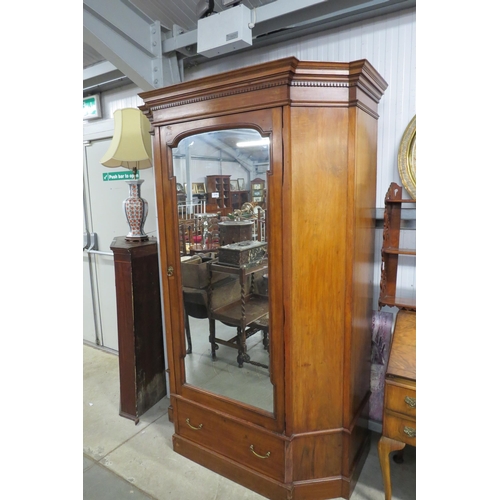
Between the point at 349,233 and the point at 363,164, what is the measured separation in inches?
11.9

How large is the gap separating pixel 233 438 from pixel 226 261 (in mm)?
840

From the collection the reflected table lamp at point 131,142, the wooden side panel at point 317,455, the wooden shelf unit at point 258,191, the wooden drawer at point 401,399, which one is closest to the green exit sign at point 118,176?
the reflected table lamp at point 131,142

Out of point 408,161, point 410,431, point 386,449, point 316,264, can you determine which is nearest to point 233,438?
point 386,449

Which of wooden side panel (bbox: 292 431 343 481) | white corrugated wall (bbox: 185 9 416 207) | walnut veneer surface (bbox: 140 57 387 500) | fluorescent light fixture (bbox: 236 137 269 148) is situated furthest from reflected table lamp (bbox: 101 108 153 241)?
wooden side panel (bbox: 292 431 343 481)

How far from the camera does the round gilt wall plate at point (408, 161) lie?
1600mm

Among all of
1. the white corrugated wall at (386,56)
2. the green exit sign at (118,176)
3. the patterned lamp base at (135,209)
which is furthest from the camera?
the green exit sign at (118,176)

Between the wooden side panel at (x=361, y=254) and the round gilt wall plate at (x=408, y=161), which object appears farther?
the round gilt wall plate at (x=408, y=161)

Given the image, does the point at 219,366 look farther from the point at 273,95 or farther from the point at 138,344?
the point at 273,95

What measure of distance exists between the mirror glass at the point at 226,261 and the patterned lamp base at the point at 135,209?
2.00 ft

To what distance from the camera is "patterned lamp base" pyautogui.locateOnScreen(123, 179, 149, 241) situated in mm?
2117

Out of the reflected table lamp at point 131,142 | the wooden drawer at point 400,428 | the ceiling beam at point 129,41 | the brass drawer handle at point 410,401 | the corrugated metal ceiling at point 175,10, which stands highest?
the corrugated metal ceiling at point 175,10

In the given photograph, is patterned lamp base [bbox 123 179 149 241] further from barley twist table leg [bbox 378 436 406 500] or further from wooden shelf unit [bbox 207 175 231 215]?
barley twist table leg [bbox 378 436 406 500]

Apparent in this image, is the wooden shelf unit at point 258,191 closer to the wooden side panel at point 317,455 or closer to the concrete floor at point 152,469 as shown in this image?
the wooden side panel at point 317,455
